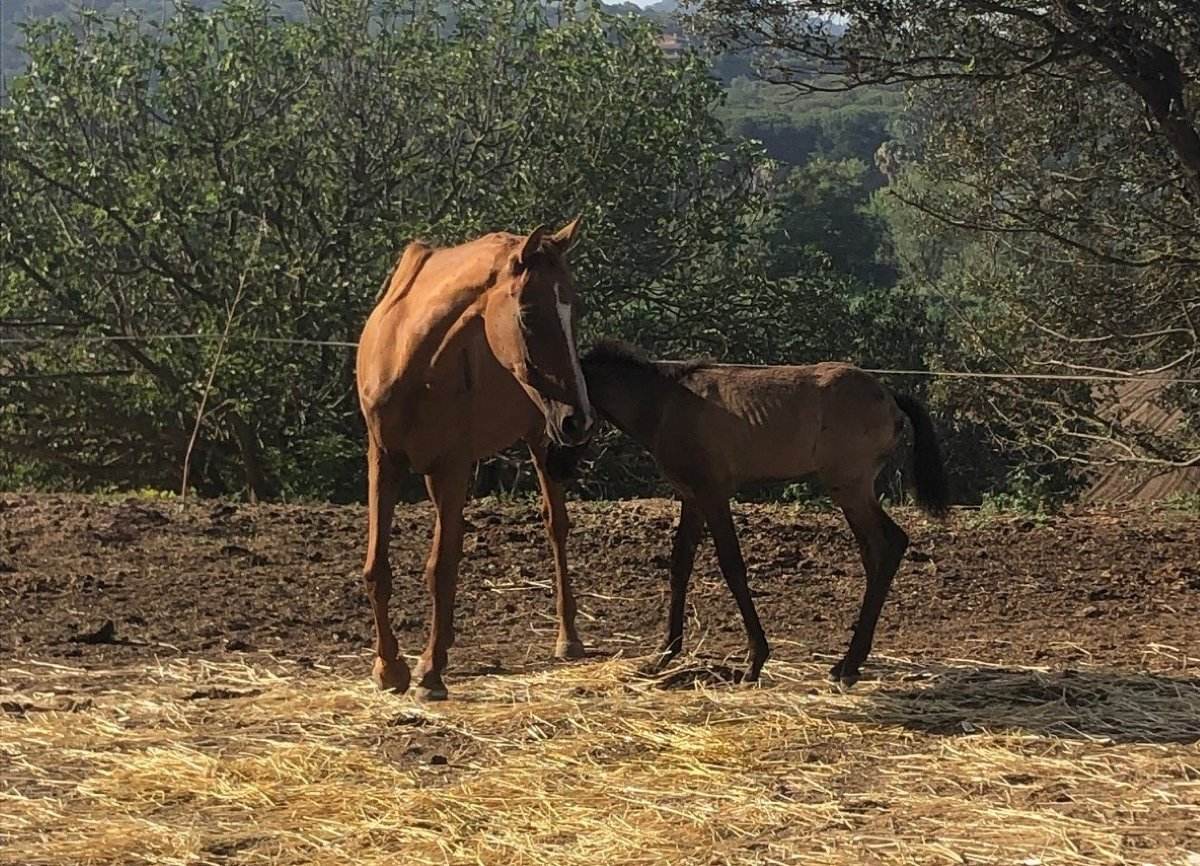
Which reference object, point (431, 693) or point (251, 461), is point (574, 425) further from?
point (251, 461)

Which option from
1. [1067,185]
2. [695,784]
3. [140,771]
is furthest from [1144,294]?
[140,771]

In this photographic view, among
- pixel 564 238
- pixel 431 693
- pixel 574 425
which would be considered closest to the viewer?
pixel 574 425

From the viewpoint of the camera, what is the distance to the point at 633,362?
20.2 ft

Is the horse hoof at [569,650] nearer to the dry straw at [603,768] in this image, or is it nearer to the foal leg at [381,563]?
the dry straw at [603,768]

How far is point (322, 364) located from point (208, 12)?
4540 mm

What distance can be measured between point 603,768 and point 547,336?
1525 mm

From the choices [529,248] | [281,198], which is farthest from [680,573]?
[281,198]

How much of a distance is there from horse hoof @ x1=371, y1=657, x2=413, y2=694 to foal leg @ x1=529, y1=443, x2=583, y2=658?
94 cm

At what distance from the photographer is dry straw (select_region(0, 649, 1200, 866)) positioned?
3.96 m

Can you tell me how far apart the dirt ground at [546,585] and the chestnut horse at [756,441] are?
57 centimetres

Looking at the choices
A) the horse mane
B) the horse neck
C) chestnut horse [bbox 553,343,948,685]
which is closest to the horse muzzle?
chestnut horse [bbox 553,343,948,685]

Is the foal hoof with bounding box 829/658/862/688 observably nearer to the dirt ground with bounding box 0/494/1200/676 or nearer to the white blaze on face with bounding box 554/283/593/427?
the dirt ground with bounding box 0/494/1200/676

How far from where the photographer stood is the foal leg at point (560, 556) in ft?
21.6

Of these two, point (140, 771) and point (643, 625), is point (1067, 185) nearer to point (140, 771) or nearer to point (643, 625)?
point (643, 625)
